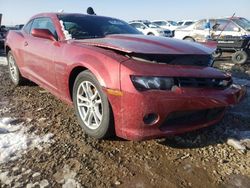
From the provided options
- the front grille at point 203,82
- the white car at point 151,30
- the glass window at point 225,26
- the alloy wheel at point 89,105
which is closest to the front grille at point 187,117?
the front grille at point 203,82

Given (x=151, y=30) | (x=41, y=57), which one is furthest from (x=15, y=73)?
(x=151, y=30)

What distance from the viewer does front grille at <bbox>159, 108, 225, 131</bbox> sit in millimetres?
3209

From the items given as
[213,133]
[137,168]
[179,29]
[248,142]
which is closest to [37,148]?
[137,168]

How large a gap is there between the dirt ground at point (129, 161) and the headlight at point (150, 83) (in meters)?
0.72

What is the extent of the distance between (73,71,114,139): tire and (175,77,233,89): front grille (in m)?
→ 0.75

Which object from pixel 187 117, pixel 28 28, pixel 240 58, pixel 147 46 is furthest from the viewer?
pixel 240 58

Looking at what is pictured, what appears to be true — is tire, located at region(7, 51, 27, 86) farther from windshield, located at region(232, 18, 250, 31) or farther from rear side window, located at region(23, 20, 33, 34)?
windshield, located at region(232, 18, 250, 31)

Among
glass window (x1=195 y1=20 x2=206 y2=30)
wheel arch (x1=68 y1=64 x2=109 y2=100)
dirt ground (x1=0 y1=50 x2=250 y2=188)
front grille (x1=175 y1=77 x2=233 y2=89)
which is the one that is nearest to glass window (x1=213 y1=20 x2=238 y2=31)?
glass window (x1=195 y1=20 x2=206 y2=30)

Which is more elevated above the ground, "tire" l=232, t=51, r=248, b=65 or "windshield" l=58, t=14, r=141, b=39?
"windshield" l=58, t=14, r=141, b=39

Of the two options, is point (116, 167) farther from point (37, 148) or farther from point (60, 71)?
point (60, 71)

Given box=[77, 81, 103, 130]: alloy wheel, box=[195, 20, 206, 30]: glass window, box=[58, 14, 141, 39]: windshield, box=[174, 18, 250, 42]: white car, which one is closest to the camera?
box=[77, 81, 103, 130]: alloy wheel

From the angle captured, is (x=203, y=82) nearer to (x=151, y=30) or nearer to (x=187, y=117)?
(x=187, y=117)

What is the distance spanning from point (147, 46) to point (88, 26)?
1.42 meters

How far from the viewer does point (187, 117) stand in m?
3.35
